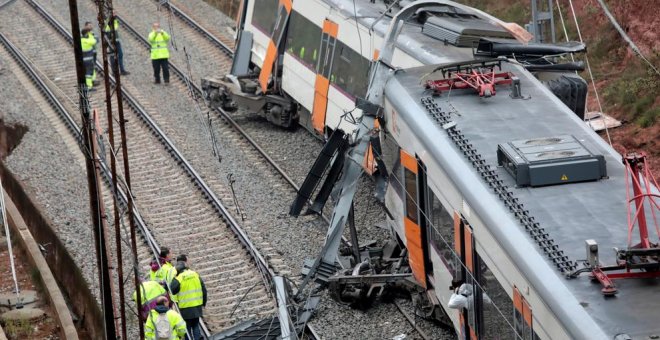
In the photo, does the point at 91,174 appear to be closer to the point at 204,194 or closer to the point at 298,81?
the point at 204,194

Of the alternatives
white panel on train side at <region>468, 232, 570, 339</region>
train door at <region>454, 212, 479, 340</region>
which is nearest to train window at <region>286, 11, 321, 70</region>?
train door at <region>454, 212, 479, 340</region>

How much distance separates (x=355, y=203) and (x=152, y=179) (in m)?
4.01

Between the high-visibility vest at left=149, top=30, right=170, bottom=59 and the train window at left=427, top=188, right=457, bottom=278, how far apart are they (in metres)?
13.9

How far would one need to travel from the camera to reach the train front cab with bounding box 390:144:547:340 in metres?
11.7

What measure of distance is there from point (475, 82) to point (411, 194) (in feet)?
4.96

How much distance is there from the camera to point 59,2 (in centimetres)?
3491

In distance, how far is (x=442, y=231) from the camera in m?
14.0

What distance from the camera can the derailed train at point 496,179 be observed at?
1030 cm

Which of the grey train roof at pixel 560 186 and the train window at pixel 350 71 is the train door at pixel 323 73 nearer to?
the train window at pixel 350 71

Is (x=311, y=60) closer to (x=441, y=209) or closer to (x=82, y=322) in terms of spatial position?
(x=82, y=322)

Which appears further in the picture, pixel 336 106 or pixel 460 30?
pixel 336 106

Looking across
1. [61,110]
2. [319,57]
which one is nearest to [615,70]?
[319,57]

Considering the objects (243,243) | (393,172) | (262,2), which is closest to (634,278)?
(393,172)

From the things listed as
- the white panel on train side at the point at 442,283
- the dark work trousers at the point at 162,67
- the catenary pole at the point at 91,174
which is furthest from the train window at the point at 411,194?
the dark work trousers at the point at 162,67
